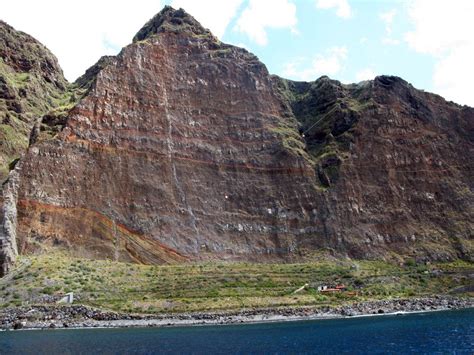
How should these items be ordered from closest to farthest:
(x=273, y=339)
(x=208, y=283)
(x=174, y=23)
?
1. (x=273, y=339)
2. (x=208, y=283)
3. (x=174, y=23)

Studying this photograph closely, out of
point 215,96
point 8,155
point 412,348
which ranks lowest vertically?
point 412,348

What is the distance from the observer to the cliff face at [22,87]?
275 feet

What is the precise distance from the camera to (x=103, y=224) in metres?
70.4

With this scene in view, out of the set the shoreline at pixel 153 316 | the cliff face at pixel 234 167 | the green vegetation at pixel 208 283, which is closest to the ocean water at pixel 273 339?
the shoreline at pixel 153 316

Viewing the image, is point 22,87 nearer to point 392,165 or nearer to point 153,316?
point 153,316

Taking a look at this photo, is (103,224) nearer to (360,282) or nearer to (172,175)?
(172,175)

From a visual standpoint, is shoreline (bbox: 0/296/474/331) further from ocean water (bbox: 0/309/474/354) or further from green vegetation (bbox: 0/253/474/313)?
ocean water (bbox: 0/309/474/354)

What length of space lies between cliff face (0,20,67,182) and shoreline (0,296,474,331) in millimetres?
24832

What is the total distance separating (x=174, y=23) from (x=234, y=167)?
104ft

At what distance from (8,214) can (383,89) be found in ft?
212

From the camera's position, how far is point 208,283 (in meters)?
62.9

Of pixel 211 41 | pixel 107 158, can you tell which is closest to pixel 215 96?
pixel 211 41

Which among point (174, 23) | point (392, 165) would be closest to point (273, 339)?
point (392, 165)

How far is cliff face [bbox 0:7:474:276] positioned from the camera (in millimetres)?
71688
